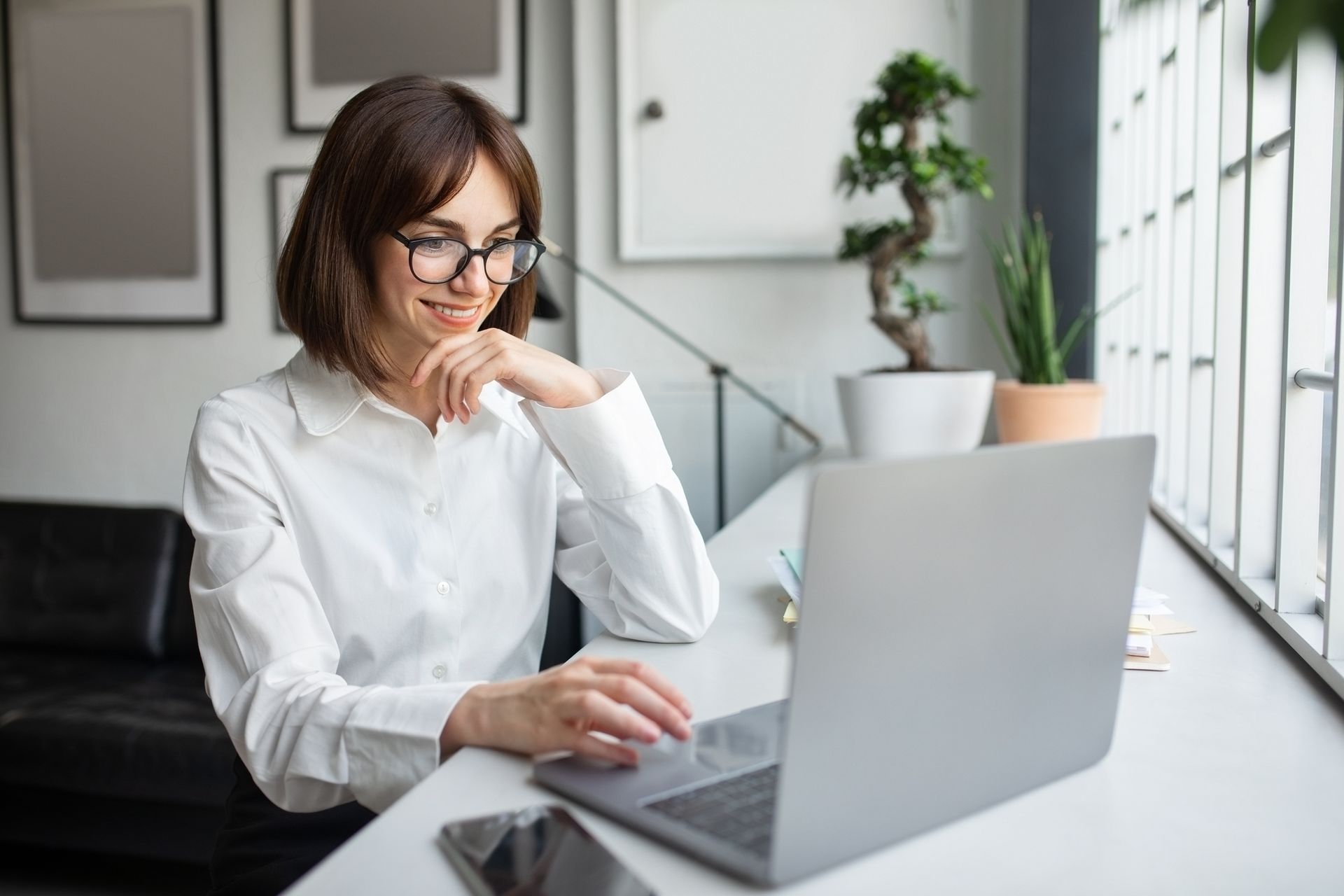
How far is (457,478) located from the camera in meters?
1.20

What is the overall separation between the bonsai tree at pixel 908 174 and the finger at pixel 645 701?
5.29 ft

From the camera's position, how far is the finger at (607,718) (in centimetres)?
73

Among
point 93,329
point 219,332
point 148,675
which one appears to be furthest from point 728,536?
point 93,329

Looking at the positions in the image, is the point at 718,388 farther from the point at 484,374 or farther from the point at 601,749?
the point at 601,749

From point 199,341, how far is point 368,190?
2.18m

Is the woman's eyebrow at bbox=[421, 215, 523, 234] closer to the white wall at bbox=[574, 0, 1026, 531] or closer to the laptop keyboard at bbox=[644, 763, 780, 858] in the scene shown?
the laptop keyboard at bbox=[644, 763, 780, 858]

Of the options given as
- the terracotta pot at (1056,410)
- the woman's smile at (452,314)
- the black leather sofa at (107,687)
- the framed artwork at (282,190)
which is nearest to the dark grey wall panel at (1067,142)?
the terracotta pot at (1056,410)

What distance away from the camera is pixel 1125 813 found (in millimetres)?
677

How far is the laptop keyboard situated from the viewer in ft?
1.98

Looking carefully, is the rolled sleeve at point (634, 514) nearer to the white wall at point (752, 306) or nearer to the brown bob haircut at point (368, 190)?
the brown bob haircut at point (368, 190)

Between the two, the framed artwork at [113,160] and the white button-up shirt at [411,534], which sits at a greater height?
the framed artwork at [113,160]

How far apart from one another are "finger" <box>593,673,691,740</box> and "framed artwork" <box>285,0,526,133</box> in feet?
7.47

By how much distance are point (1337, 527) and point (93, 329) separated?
3.14m

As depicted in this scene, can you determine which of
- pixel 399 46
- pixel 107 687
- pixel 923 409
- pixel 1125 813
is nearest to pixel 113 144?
pixel 399 46
